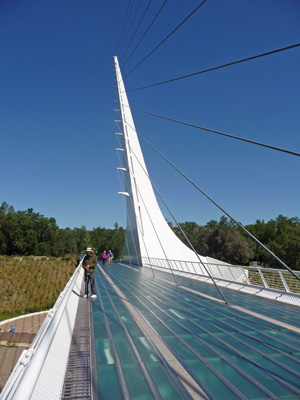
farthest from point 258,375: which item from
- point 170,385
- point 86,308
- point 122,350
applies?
point 86,308

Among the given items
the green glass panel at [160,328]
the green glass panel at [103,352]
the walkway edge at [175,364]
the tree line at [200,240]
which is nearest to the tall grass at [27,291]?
the green glass panel at [160,328]

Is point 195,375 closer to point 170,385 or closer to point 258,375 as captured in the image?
point 170,385

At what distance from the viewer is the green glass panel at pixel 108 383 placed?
102 inches

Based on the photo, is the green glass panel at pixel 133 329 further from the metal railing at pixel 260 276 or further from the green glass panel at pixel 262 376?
the metal railing at pixel 260 276

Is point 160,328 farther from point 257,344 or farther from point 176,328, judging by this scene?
point 257,344

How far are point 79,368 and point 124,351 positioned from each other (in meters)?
0.67

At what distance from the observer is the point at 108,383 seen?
2822 mm

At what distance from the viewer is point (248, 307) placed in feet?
21.8

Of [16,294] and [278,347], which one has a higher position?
[278,347]

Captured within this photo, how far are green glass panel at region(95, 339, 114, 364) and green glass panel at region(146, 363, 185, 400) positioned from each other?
47 centimetres

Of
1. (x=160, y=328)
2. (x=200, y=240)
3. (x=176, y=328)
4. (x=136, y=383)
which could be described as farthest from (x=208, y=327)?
(x=200, y=240)

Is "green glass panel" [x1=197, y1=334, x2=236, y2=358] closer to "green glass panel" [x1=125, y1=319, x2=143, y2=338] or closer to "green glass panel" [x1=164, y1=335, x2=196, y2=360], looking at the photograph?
"green glass panel" [x1=164, y1=335, x2=196, y2=360]

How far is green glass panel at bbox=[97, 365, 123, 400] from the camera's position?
2.60 metres

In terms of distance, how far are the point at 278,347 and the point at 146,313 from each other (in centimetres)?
271
